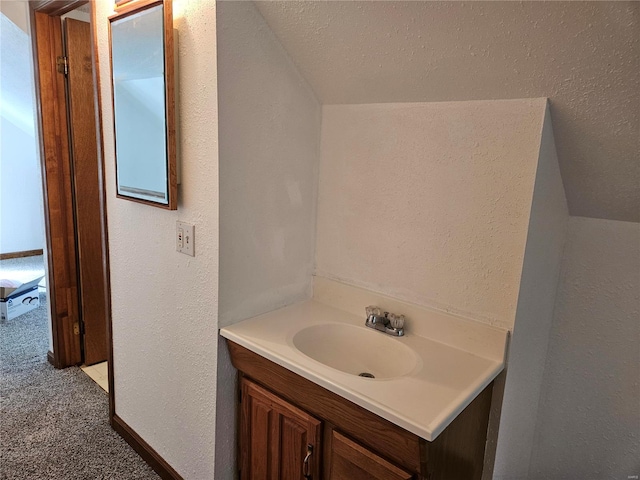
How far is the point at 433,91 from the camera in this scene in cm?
133

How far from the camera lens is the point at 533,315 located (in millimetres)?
1400

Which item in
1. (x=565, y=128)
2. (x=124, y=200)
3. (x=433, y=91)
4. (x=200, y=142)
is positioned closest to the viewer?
(x=565, y=128)

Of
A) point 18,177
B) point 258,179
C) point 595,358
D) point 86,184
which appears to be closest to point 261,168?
point 258,179

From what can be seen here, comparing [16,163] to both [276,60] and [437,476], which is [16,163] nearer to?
[276,60]

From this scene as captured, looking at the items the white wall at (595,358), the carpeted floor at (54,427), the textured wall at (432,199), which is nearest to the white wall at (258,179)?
the textured wall at (432,199)

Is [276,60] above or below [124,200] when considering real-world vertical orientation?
above

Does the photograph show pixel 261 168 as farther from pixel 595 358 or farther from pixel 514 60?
pixel 595 358

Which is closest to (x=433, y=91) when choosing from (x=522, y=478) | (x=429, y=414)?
(x=429, y=414)

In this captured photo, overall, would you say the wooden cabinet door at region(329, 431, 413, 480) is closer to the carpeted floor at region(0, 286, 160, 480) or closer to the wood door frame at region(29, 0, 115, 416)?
the carpeted floor at region(0, 286, 160, 480)

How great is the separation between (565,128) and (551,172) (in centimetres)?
14

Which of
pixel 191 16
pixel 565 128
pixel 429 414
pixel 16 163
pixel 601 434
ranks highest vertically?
pixel 191 16

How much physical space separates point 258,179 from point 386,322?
2.11 ft

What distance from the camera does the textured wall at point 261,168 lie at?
139 centimetres

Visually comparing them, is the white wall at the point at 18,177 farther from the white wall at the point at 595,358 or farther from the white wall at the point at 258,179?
the white wall at the point at 595,358
